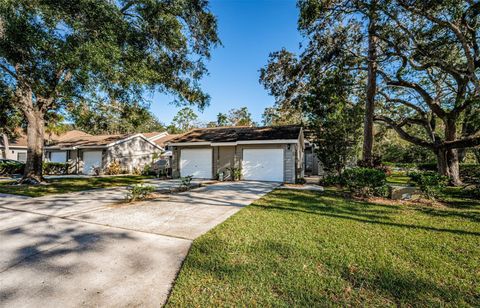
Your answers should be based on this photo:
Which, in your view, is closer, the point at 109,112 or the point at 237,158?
the point at 109,112

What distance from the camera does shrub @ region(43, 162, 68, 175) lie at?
19.3 meters

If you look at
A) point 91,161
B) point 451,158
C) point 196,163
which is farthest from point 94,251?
point 91,161

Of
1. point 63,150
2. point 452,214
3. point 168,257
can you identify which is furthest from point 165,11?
point 63,150

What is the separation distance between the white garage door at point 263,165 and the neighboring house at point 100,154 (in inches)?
394

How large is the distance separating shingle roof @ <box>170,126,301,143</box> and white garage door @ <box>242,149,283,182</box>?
3.06ft

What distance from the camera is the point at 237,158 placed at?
48.8ft

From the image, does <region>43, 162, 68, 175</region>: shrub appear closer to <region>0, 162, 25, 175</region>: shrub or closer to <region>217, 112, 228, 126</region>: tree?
<region>0, 162, 25, 175</region>: shrub

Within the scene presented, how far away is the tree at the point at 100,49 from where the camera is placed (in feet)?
21.4

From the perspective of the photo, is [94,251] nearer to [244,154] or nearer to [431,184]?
[431,184]

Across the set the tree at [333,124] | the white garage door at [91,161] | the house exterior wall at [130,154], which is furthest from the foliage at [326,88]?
the white garage door at [91,161]

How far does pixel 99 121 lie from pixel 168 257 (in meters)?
12.8

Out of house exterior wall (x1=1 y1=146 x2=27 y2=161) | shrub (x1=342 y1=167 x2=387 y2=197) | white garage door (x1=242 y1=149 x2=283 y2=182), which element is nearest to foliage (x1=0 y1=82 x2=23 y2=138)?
white garage door (x1=242 y1=149 x2=283 y2=182)

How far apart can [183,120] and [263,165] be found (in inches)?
1435

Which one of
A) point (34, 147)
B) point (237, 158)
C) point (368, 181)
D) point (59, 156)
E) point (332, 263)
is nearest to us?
point (332, 263)
